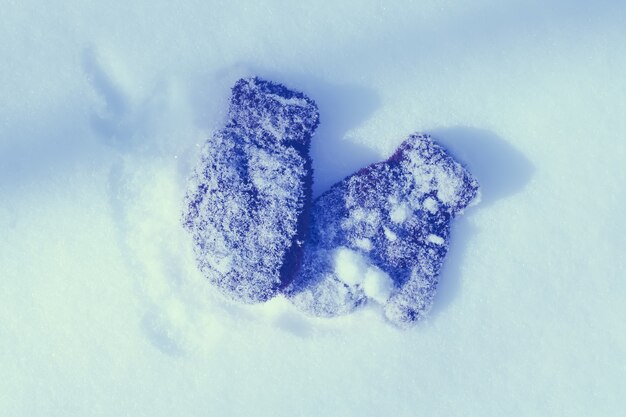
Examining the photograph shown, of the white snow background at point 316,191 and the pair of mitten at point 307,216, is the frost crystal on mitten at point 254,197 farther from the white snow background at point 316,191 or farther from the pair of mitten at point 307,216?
the white snow background at point 316,191

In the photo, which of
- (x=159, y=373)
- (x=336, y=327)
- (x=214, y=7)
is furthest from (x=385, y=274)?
(x=214, y=7)

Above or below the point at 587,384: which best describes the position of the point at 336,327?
above

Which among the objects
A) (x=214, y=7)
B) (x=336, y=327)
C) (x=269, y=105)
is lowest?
(x=336, y=327)

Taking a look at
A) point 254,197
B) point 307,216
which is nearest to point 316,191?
point 307,216

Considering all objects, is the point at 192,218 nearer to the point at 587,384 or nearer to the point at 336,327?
the point at 336,327

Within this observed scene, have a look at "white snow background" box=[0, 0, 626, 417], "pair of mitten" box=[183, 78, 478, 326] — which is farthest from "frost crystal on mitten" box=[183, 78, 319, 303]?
"white snow background" box=[0, 0, 626, 417]

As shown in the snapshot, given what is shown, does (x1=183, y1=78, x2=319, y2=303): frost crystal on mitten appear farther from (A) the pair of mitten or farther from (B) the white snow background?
(B) the white snow background

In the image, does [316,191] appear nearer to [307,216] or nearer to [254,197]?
[307,216]
